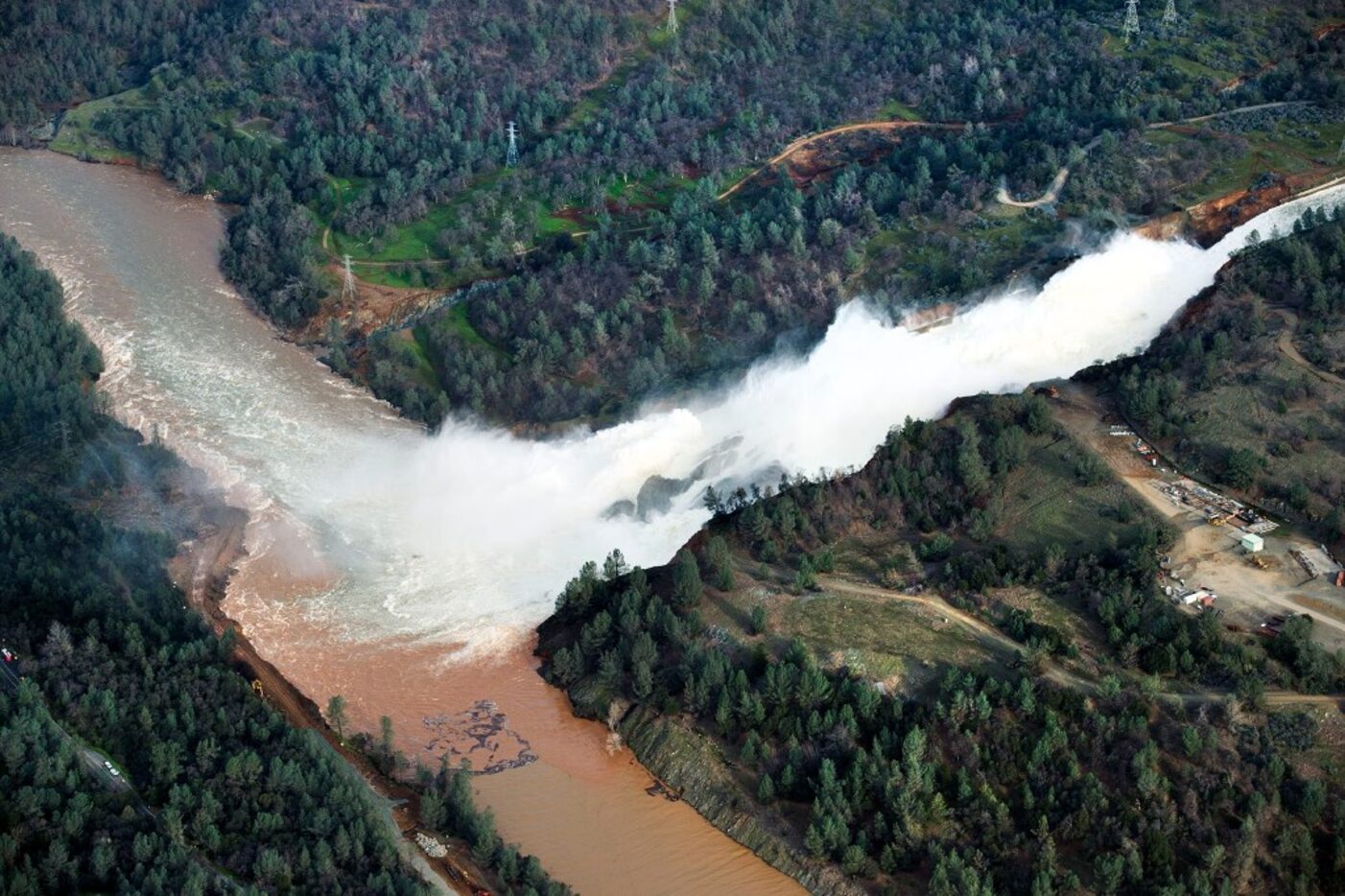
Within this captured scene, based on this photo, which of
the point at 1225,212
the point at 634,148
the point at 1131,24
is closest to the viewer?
the point at 1225,212

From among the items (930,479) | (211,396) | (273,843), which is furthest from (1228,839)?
(211,396)

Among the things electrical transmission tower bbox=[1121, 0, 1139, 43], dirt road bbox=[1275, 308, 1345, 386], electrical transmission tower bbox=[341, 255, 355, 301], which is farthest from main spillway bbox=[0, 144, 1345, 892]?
electrical transmission tower bbox=[1121, 0, 1139, 43]

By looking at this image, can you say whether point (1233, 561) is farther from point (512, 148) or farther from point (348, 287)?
point (512, 148)

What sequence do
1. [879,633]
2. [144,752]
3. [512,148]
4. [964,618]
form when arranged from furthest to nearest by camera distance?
[512,148] < [964,618] < [879,633] < [144,752]

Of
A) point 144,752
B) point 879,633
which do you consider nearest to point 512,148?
point 879,633

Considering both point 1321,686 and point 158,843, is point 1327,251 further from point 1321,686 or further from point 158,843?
point 158,843

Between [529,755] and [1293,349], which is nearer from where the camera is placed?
[529,755]

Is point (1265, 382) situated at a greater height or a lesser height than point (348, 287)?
lesser

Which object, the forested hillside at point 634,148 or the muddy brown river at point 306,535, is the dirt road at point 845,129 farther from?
the muddy brown river at point 306,535
